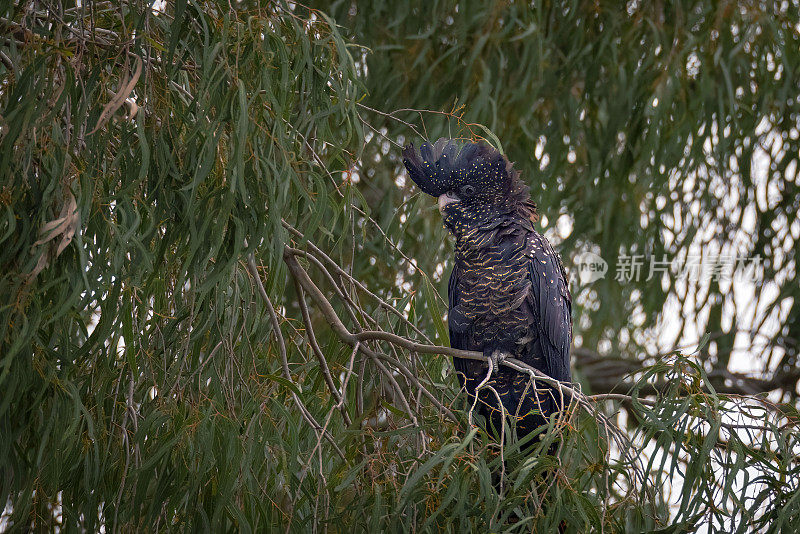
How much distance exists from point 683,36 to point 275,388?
6.97 ft

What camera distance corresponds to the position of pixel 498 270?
2.17 metres

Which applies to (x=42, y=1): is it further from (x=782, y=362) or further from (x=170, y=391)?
(x=782, y=362)

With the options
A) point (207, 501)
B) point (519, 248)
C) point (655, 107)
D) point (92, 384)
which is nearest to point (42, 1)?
point (92, 384)

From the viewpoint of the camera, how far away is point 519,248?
7.13ft

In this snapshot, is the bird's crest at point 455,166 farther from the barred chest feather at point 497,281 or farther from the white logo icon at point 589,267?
the white logo icon at point 589,267

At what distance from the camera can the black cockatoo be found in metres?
2.11

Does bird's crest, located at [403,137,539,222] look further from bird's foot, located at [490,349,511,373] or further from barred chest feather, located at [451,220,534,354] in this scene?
bird's foot, located at [490,349,511,373]

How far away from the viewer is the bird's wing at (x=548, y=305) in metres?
2.20

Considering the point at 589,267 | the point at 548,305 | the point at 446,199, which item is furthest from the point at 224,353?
the point at 589,267

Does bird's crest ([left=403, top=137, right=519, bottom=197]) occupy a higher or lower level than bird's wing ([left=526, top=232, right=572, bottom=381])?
higher

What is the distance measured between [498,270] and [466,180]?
0.72 ft

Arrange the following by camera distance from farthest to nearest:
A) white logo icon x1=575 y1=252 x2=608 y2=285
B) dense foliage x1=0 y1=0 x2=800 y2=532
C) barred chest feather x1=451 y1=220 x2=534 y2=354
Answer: white logo icon x1=575 y1=252 x2=608 y2=285, barred chest feather x1=451 y1=220 x2=534 y2=354, dense foliage x1=0 y1=0 x2=800 y2=532

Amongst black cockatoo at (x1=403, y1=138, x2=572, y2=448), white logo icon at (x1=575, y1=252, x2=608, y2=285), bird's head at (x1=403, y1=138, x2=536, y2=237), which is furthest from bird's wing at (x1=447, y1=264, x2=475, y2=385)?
white logo icon at (x1=575, y1=252, x2=608, y2=285)

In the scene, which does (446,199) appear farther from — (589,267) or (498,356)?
(589,267)
